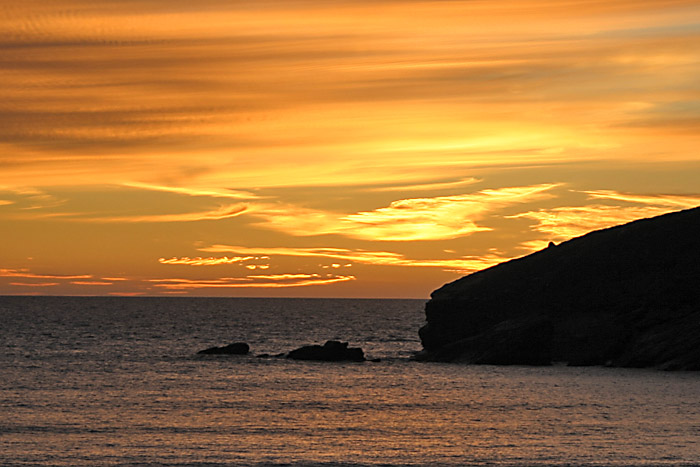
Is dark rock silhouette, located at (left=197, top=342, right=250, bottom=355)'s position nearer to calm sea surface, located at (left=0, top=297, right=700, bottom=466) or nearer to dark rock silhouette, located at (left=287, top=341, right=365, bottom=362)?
dark rock silhouette, located at (left=287, top=341, right=365, bottom=362)

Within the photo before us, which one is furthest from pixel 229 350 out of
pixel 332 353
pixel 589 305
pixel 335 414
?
pixel 335 414

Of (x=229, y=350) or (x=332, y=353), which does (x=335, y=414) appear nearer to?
(x=332, y=353)

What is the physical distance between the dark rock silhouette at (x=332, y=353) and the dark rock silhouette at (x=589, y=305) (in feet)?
22.3

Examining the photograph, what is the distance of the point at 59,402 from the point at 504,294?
49.2 meters

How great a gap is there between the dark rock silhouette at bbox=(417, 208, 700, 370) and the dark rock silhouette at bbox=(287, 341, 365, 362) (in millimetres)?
6783

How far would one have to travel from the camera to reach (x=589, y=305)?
83625mm

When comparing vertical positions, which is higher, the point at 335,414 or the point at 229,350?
the point at 229,350

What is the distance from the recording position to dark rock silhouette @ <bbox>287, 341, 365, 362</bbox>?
8781 cm

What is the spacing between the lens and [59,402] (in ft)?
170

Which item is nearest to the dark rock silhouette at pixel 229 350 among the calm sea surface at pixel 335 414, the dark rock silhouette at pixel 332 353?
the dark rock silhouette at pixel 332 353

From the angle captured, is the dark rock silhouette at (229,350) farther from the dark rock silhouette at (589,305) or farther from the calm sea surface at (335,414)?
the dark rock silhouette at (589,305)

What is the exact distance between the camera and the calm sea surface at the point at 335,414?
35.8 metres

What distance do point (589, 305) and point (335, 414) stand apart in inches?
1662

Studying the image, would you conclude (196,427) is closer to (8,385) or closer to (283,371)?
(8,385)
